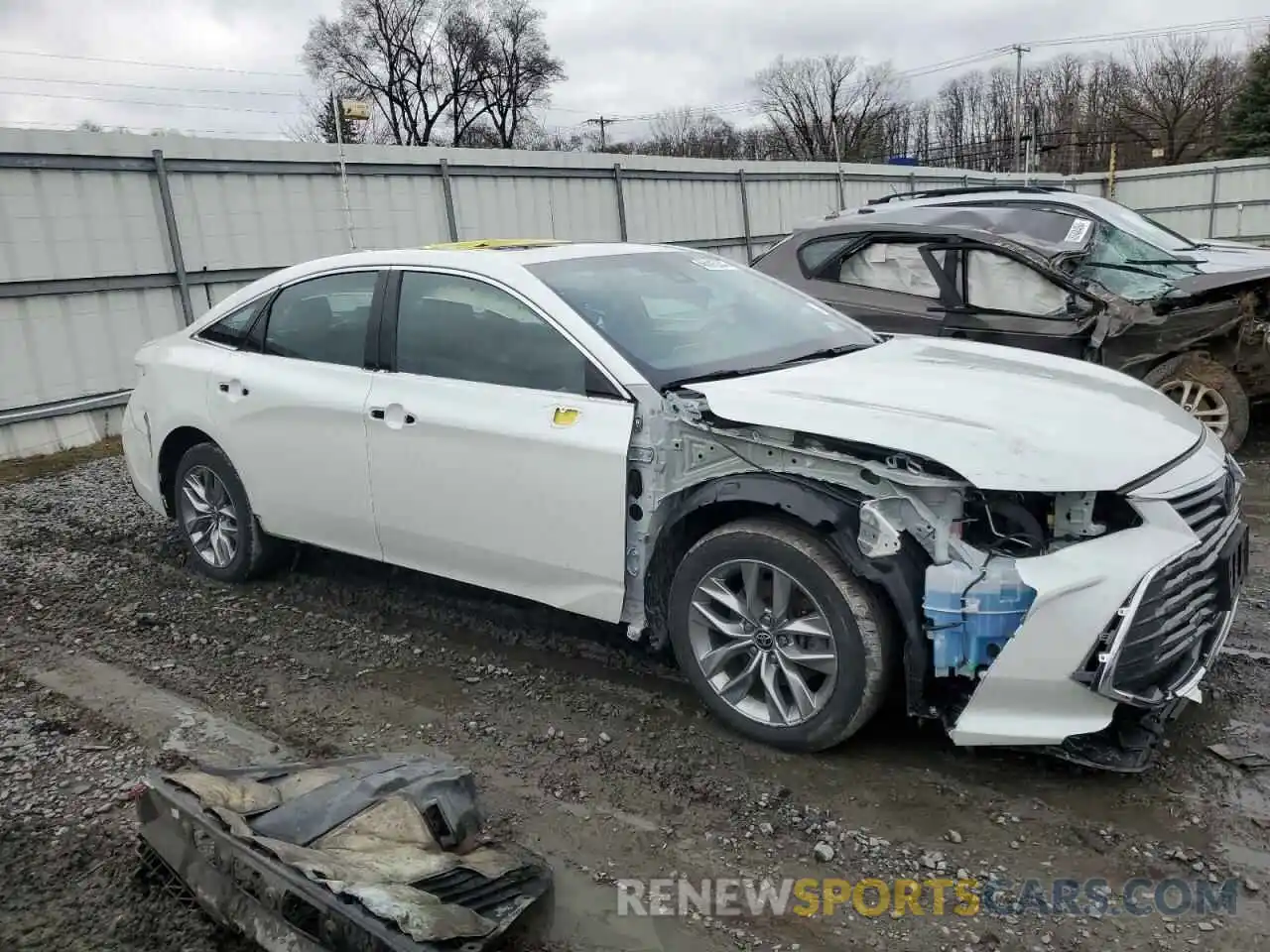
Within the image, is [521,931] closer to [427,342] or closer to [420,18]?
[427,342]

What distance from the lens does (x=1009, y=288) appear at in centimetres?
694

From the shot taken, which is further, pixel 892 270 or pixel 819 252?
pixel 819 252

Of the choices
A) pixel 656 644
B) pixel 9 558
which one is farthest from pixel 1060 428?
pixel 9 558

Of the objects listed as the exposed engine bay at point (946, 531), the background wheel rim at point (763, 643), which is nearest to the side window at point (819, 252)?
the exposed engine bay at point (946, 531)

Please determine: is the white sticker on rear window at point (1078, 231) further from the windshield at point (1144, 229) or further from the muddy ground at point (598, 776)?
the muddy ground at point (598, 776)

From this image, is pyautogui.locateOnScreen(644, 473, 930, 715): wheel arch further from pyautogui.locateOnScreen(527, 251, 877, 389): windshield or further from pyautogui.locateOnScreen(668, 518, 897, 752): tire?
pyautogui.locateOnScreen(527, 251, 877, 389): windshield

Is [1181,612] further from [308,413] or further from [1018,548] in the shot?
[308,413]

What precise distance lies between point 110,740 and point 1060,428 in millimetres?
3511

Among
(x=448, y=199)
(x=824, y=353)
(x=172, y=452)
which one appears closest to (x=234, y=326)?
(x=172, y=452)

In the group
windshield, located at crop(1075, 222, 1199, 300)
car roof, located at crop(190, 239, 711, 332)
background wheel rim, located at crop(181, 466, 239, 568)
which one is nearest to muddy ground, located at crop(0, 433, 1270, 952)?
background wheel rim, located at crop(181, 466, 239, 568)

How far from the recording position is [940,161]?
229ft

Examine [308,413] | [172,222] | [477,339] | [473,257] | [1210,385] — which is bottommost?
[1210,385]

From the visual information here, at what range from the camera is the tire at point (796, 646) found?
311 centimetres

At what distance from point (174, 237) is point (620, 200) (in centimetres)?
683
